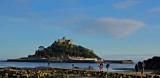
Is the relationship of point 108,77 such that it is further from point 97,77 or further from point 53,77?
point 53,77

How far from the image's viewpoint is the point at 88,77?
59.8 meters

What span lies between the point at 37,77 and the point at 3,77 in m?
4.65

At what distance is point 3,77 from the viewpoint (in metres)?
52.2

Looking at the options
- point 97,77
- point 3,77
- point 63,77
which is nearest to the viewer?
point 3,77

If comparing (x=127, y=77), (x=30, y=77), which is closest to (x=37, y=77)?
(x=30, y=77)

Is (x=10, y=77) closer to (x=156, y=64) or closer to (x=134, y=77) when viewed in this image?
(x=134, y=77)

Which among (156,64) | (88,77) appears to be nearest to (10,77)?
(88,77)

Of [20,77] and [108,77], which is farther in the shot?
[108,77]

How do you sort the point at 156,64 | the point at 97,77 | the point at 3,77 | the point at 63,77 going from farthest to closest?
the point at 156,64 < the point at 97,77 < the point at 63,77 < the point at 3,77

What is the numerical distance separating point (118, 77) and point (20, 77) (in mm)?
13704

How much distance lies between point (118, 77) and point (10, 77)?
48.9 ft

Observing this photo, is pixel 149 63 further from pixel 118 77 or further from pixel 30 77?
pixel 30 77

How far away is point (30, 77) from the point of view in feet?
177

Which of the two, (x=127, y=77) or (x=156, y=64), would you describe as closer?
(x=127, y=77)
